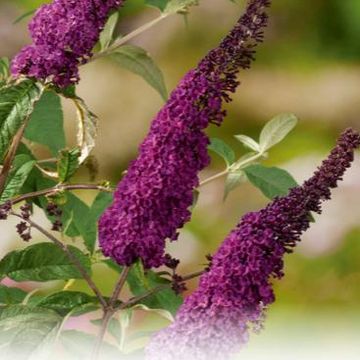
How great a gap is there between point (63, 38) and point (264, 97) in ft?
9.08

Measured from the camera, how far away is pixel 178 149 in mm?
1096

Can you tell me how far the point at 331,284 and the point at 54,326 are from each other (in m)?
2.05

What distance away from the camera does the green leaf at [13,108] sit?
1.16 m

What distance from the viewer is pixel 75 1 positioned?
1167 millimetres

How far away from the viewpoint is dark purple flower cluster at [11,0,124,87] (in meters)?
1.16

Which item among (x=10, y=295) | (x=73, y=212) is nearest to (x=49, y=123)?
(x=73, y=212)

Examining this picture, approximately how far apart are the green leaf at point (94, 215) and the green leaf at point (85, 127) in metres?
0.18

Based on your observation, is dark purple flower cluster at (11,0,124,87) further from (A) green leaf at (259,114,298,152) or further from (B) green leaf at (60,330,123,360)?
(A) green leaf at (259,114,298,152)

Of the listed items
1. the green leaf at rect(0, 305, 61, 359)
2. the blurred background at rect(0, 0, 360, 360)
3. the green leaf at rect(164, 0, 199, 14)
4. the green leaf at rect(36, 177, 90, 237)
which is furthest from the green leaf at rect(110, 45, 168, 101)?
the blurred background at rect(0, 0, 360, 360)

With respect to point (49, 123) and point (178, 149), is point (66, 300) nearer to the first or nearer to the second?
point (178, 149)

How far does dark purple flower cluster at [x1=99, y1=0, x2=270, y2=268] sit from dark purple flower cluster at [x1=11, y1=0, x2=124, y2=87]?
13 centimetres

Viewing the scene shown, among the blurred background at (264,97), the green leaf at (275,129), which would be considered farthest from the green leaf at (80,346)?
the blurred background at (264,97)

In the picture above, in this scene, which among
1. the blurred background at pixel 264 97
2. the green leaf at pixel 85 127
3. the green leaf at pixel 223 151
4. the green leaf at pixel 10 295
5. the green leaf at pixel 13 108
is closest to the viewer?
the green leaf at pixel 13 108

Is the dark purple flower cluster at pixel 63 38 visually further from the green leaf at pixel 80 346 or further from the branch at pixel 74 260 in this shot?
the green leaf at pixel 80 346
